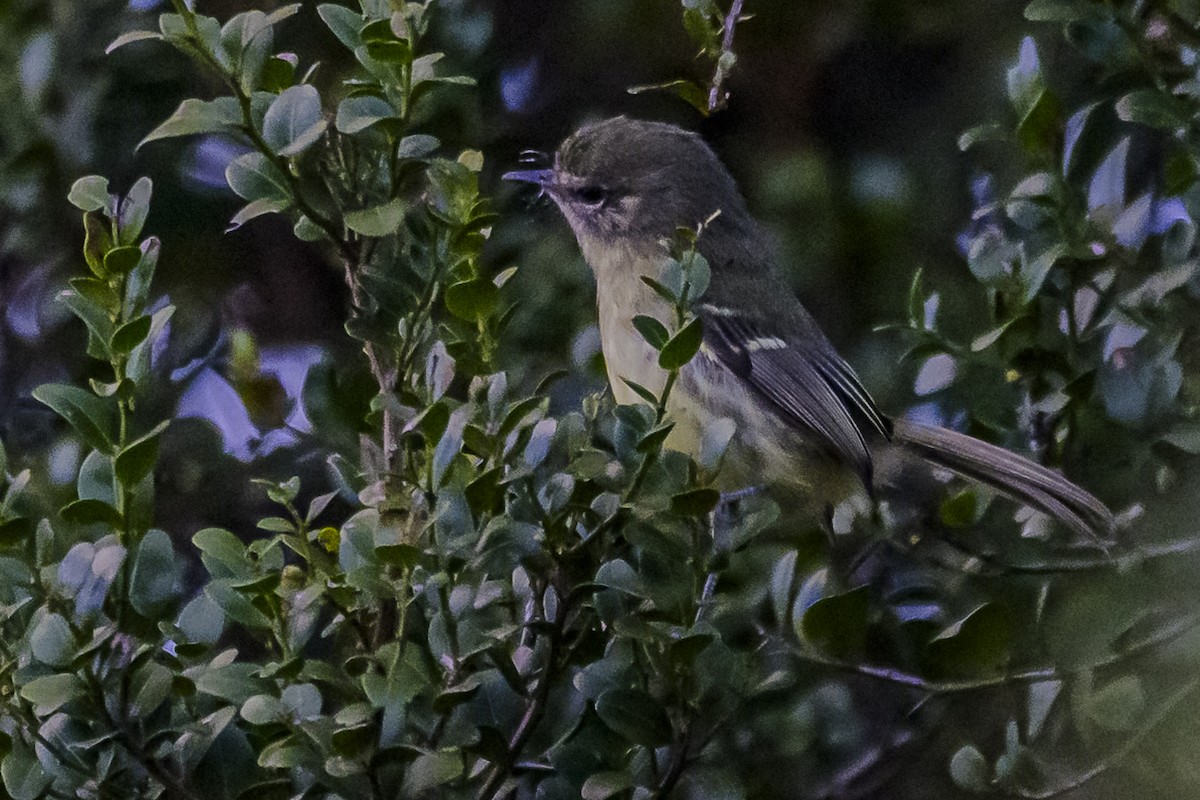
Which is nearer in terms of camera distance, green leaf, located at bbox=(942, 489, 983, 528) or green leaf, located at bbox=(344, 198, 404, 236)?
green leaf, located at bbox=(344, 198, 404, 236)

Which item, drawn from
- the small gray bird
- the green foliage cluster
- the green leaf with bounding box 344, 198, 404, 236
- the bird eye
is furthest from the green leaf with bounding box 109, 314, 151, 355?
the bird eye

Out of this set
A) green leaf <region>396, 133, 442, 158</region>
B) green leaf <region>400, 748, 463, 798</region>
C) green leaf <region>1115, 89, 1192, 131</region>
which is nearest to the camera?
green leaf <region>400, 748, 463, 798</region>

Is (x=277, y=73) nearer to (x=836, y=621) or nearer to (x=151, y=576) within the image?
(x=151, y=576)

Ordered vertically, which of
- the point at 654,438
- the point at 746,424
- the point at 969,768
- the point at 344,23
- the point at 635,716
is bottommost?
the point at 746,424

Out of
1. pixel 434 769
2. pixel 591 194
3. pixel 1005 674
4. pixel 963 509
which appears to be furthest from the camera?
pixel 591 194

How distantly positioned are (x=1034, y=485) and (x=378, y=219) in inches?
18.5

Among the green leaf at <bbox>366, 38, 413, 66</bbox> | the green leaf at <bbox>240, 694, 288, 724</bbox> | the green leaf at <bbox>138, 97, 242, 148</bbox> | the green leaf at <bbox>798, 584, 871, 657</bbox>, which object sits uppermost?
the green leaf at <bbox>366, 38, 413, 66</bbox>

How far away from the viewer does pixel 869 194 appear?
1199mm

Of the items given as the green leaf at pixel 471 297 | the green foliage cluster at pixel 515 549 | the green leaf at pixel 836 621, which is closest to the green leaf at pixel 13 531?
the green foliage cluster at pixel 515 549

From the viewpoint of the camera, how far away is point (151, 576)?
66 cm

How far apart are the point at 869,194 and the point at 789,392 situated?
0.19m

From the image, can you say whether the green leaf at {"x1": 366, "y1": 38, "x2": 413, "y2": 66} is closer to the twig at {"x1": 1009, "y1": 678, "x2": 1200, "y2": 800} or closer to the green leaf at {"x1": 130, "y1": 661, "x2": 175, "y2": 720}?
the green leaf at {"x1": 130, "y1": 661, "x2": 175, "y2": 720}

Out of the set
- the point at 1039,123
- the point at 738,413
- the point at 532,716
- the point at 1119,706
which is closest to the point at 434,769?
the point at 532,716

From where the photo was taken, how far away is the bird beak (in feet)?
3.91
